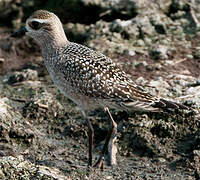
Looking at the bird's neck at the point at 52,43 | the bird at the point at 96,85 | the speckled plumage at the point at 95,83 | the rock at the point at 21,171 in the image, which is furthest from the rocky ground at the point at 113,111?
the bird's neck at the point at 52,43

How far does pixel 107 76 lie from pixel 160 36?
294 cm

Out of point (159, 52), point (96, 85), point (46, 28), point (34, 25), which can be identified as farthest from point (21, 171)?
point (159, 52)

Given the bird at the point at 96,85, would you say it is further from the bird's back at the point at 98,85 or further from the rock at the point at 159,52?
the rock at the point at 159,52

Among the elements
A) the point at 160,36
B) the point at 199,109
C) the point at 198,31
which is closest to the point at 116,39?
the point at 160,36

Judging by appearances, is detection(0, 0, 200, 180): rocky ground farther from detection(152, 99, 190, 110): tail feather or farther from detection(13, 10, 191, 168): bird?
detection(152, 99, 190, 110): tail feather

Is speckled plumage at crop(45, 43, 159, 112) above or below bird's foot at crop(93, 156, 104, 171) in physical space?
above

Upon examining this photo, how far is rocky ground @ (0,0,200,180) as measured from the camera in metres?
5.56

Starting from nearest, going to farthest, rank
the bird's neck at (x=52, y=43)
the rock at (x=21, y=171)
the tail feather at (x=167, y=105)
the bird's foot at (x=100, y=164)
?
the rock at (x=21, y=171)
the tail feather at (x=167, y=105)
the bird's foot at (x=100, y=164)
the bird's neck at (x=52, y=43)

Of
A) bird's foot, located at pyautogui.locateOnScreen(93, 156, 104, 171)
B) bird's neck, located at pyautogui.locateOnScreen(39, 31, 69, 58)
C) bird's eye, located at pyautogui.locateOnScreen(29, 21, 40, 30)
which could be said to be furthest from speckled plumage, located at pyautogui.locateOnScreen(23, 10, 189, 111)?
bird's foot, located at pyautogui.locateOnScreen(93, 156, 104, 171)

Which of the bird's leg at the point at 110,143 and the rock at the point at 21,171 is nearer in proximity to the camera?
the rock at the point at 21,171

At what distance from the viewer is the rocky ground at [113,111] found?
5.56m

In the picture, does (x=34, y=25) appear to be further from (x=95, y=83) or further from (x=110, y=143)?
(x=110, y=143)

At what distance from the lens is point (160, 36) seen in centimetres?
811

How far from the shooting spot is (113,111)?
648 centimetres
